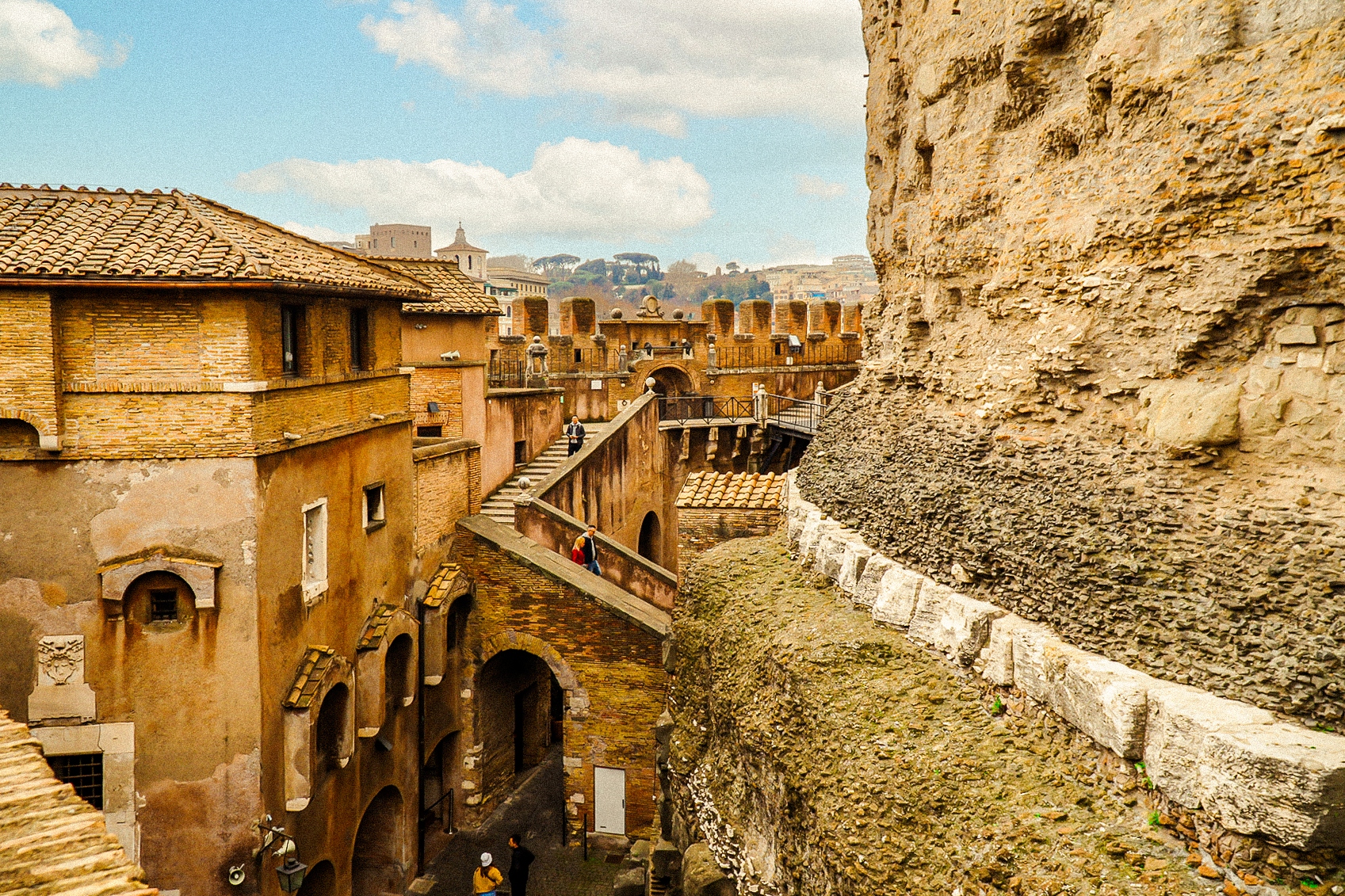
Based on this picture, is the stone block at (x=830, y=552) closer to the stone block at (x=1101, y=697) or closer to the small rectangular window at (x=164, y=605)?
the stone block at (x=1101, y=697)

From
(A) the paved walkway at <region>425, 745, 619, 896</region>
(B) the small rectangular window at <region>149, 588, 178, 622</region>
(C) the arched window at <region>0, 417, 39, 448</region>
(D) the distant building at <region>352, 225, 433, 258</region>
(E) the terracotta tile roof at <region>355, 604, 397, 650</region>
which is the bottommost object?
(A) the paved walkway at <region>425, 745, 619, 896</region>

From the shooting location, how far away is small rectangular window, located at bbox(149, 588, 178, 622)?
9.12 m

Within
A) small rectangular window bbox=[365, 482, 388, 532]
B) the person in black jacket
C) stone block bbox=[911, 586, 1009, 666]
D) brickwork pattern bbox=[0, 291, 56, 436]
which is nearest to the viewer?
stone block bbox=[911, 586, 1009, 666]

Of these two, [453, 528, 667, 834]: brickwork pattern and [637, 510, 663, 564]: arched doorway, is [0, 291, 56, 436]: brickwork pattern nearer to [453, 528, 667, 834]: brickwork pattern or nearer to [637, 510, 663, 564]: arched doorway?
[453, 528, 667, 834]: brickwork pattern

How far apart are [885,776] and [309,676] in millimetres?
7297

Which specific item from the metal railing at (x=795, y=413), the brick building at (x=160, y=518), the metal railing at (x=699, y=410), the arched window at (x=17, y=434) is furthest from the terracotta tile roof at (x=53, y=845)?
the metal railing at (x=699, y=410)

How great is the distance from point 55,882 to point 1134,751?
4642 mm

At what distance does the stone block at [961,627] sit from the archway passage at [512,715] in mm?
10461

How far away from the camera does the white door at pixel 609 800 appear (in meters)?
14.1

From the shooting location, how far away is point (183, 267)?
864 cm

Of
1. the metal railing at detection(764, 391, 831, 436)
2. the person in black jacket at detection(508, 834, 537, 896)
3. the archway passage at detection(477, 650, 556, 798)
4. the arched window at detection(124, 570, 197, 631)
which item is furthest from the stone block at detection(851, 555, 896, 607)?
the metal railing at detection(764, 391, 831, 436)

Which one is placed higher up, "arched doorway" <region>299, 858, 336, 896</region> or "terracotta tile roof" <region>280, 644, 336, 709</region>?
"terracotta tile roof" <region>280, 644, 336, 709</region>

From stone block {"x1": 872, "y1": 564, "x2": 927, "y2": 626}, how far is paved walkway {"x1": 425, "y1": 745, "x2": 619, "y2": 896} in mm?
8816

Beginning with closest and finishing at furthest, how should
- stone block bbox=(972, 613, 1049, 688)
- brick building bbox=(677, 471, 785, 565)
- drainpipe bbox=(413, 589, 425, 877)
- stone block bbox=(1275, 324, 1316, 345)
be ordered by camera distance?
1. stone block bbox=(1275, 324, 1316, 345)
2. stone block bbox=(972, 613, 1049, 688)
3. brick building bbox=(677, 471, 785, 565)
4. drainpipe bbox=(413, 589, 425, 877)
